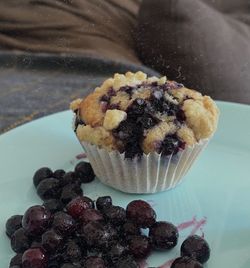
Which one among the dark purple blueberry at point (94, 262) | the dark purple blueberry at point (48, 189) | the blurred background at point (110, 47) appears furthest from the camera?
the blurred background at point (110, 47)

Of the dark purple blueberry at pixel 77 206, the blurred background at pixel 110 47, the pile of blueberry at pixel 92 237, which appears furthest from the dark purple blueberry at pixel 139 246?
the blurred background at pixel 110 47

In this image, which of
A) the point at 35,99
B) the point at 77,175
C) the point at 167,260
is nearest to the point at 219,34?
the point at 35,99

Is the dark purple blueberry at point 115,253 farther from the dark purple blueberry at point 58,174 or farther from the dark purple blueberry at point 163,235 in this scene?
the dark purple blueberry at point 58,174

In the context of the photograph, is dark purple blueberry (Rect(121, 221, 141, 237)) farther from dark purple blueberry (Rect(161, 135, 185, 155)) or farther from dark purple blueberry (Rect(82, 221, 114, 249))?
dark purple blueberry (Rect(161, 135, 185, 155))

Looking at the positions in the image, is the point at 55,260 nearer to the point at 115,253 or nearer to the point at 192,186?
the point at 115,253

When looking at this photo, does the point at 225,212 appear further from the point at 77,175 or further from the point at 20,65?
the point at 20,65

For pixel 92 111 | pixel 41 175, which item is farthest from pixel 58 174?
pixel 92 111
